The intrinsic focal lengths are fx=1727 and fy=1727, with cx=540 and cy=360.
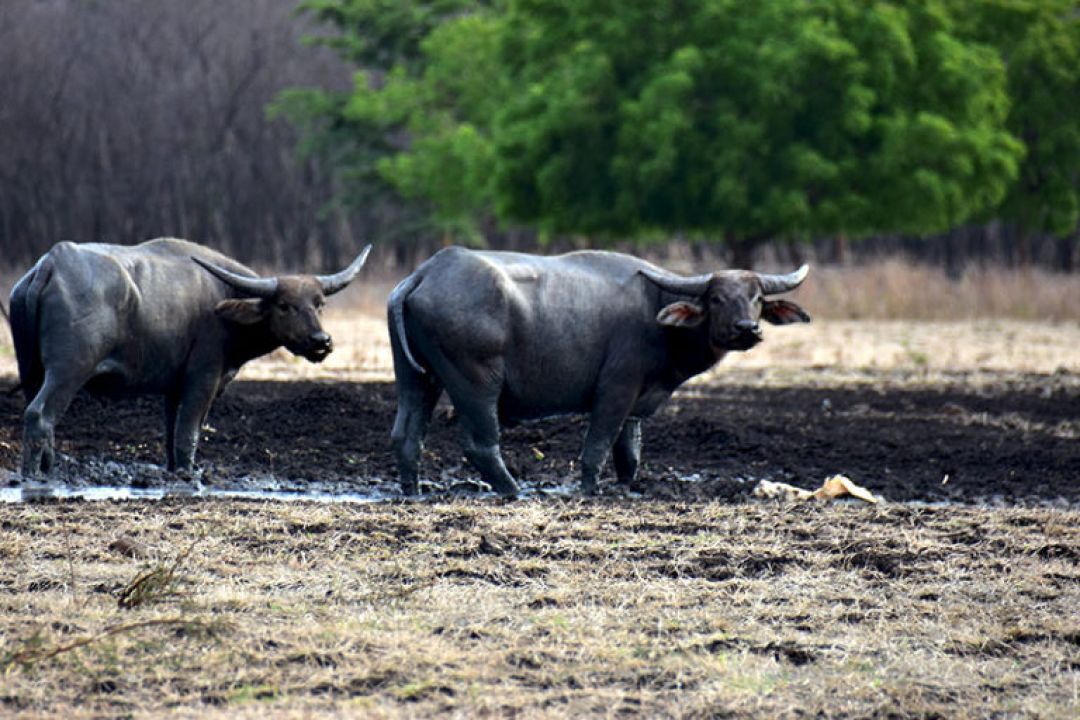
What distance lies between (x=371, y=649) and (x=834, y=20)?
2752 centimetres

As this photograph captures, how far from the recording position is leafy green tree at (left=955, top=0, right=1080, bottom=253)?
38.9 meters

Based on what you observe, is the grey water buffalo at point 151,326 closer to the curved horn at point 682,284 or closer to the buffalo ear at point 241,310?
the buffalo ear at point 241,310

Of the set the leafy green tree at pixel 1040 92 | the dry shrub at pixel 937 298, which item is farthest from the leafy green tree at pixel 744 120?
the leafy green tree at pixel 1040 92

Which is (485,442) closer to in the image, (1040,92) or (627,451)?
(627,451)

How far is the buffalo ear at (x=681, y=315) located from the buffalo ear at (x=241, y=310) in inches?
98.8

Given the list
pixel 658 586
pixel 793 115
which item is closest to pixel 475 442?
pixel 658 586

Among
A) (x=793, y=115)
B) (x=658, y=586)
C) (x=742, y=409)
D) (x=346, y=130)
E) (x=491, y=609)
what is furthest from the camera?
(x=346, y=130)

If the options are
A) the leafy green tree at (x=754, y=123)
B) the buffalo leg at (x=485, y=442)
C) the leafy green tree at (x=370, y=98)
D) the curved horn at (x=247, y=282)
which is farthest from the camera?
the leafy green tree at (x=370, y=98)

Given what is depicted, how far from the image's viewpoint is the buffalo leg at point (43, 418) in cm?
980

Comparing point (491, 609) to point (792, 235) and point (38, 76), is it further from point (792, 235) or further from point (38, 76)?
point (38, 76)

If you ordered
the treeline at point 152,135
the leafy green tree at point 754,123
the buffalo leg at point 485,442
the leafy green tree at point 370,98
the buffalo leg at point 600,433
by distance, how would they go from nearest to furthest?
1. the buffalo leg at point 485,442
2. the buffalo leg at point 600,433
3. the leafy green tree at point 754,123
4. the leafy green tree at point 370,98
5. the treeline at point 152,135

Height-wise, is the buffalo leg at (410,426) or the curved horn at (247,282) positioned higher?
the curved horn at (247,282)

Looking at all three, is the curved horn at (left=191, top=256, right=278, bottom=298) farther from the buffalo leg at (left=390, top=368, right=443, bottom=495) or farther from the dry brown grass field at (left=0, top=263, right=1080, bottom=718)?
the dry brown grass field at (left=0, top=263, right=1080, bottom=718)

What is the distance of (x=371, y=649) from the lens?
5.90 metres
